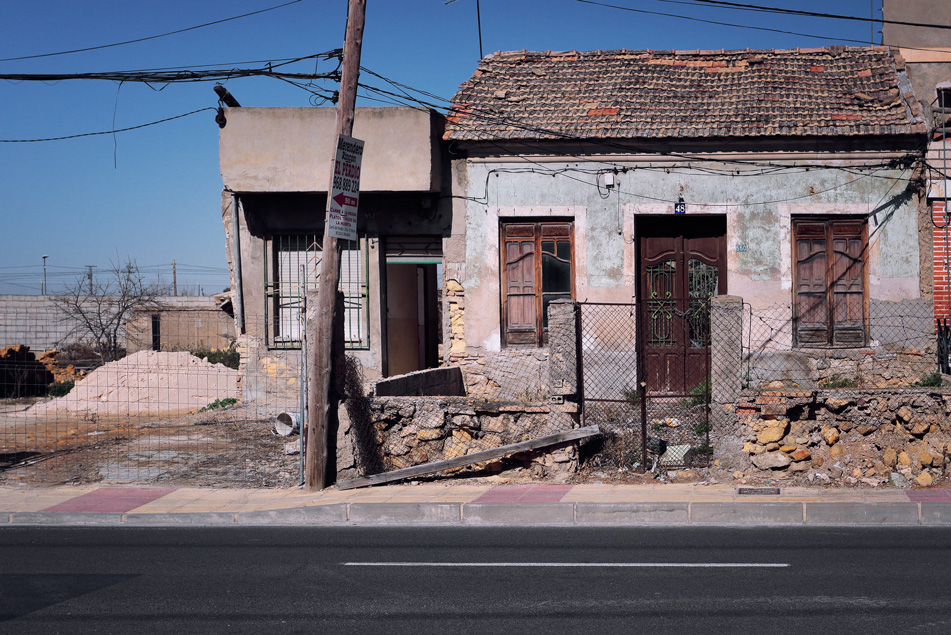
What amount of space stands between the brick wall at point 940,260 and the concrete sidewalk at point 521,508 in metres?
6.40

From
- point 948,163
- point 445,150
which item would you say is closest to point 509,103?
point 445,150

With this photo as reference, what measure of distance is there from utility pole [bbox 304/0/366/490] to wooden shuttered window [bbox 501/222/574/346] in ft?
18.7

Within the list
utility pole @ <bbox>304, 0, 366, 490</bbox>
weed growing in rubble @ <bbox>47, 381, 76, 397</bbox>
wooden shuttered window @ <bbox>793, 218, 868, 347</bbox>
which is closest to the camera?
utility pole @ <bbox>304, 0, 366, 490</bbox>

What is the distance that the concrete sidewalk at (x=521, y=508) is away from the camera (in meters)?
8.17

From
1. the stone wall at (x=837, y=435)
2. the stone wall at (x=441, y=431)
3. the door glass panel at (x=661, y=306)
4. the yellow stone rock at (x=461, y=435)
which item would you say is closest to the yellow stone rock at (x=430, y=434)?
the stone wall at (x=441, y=431)

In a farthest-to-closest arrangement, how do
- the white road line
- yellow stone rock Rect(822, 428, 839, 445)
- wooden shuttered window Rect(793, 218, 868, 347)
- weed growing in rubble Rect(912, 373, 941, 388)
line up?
wooden shuttered window Rect(793, 218, 868, 347), weed growing in rubble Rect(912, 373, 941, 388), yellow stone rock Rect(822, 428, 839, 445), the white road line

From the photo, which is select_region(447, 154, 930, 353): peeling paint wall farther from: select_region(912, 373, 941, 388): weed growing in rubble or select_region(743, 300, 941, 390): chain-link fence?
select_region(912, 373, 941, 388): weed growing in rubble

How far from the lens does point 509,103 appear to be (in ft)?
50.0

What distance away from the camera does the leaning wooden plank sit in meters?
9.55

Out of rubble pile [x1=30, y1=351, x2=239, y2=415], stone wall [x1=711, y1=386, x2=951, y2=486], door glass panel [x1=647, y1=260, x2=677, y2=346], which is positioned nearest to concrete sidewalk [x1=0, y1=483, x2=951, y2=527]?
stone wall [x1=711, y1=386, x2=951, y2=486]

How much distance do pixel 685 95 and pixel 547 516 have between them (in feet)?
31.6

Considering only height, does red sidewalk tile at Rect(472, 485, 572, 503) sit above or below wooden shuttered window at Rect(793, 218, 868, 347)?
below

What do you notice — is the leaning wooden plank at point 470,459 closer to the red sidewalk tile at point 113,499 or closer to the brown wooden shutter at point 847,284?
the red sidewalk tile at point 113,499

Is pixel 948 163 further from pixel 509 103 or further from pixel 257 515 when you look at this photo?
pixel 257 515
